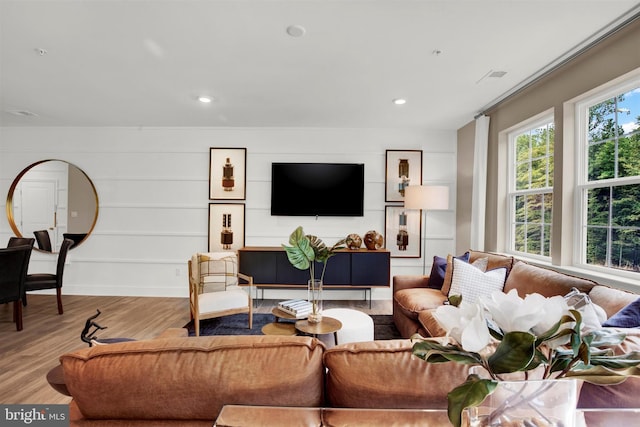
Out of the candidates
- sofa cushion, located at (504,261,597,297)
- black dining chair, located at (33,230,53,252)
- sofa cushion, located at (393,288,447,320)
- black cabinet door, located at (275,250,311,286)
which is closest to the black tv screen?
black cabinet door, located at (275,250,311,286)

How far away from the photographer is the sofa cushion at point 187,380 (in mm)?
834

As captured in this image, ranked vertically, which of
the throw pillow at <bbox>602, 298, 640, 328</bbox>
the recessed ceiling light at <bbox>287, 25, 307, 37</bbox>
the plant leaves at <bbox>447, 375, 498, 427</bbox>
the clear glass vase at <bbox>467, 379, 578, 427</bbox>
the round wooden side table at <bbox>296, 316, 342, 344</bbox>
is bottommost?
the round wooden side table at <bbox>296, 316, 342, 344</bbox>

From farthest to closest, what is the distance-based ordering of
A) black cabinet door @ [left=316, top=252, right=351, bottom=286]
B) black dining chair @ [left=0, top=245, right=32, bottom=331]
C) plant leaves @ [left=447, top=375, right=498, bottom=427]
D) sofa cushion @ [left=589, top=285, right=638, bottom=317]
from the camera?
1. black cabinet door @ [left=316, top=252, right=351, bottom=286]
2. black dining chair @ [left=0, top=245, right=32, bottom=331]
3. sofa cushion @ [left=589, top=285, right=638, bottom=317]
4. plant leaves @ [left=447, top=375, right=498, bottom=427]

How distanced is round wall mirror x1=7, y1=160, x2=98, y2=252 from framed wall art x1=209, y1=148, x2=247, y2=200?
176cm

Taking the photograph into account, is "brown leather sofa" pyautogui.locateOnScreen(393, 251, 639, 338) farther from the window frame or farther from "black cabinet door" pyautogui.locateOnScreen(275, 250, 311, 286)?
"black cabinet door" pyautogui.locateOnScreen(275, 250, 311, 286)

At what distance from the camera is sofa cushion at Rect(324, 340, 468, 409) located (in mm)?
833

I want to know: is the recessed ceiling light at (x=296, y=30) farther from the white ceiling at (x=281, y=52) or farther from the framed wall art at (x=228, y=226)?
the framed wall art at (x=228, y=226)

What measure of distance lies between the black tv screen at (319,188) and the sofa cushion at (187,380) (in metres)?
3.59

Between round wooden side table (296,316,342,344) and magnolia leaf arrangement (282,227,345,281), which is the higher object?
magnolia leaf arrangement (282,227,345,281)

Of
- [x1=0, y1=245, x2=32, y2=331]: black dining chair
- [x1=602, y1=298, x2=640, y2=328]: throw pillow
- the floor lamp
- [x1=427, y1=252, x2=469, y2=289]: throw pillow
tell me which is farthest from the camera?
the floor lamp

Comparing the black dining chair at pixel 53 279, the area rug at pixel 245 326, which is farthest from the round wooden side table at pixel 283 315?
the black dining chair at pixel 53 279

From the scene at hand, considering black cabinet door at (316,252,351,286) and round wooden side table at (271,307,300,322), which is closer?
round wooden side table at (271,307,300,322)

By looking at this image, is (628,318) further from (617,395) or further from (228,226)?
(228,226)

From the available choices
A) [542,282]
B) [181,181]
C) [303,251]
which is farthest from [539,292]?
[181,181]
